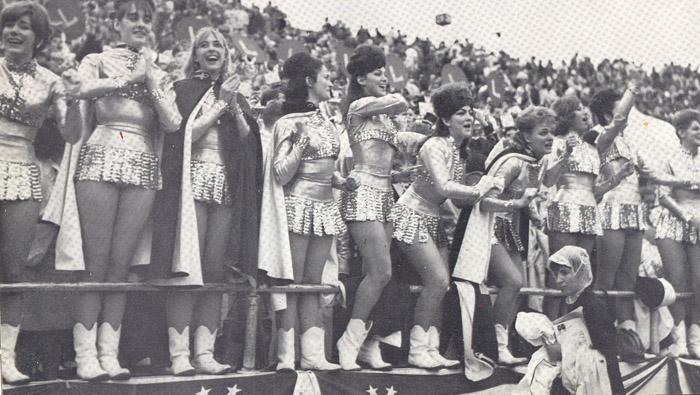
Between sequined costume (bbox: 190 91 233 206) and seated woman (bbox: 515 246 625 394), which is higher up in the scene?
sequined costume (bbox: 190 91 233 206)

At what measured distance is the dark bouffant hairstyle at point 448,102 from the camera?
4.57 m

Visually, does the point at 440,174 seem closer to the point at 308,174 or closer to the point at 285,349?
the point at 308,174

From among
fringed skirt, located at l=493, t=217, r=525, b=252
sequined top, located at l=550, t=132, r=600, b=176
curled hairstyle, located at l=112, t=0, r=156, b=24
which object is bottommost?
fringed skirt, located at l=493, t=217, r=525, b=252

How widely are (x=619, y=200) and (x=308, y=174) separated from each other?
2.19 m

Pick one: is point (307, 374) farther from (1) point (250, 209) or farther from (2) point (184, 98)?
(2) point (184, 98)

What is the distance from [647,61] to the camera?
579 cm

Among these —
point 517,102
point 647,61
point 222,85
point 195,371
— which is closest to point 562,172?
point 517,102

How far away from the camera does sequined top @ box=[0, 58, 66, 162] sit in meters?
3.46

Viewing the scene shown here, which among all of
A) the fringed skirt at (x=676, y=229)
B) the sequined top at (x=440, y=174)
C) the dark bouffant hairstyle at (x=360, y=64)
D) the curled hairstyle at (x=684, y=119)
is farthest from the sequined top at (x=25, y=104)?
the curled hairstyle at (x=684, y=119)

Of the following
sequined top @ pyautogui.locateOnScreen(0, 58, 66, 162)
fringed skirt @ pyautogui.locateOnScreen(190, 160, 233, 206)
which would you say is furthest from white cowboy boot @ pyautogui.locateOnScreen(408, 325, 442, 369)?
sequined top @ pyautogui.locateOnScreen(0, 58, 66, 162)

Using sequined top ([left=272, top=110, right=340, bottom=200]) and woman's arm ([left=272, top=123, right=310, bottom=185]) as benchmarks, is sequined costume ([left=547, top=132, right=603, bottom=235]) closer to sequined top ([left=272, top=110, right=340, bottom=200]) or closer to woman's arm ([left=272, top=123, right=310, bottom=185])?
sequined top ([left=272, top=110, right=340, bottom=200])

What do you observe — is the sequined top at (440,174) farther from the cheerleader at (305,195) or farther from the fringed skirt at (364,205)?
the cheerleader at (305,195)

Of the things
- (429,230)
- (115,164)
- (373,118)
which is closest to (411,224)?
(429,230)

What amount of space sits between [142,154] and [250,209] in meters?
0.58
